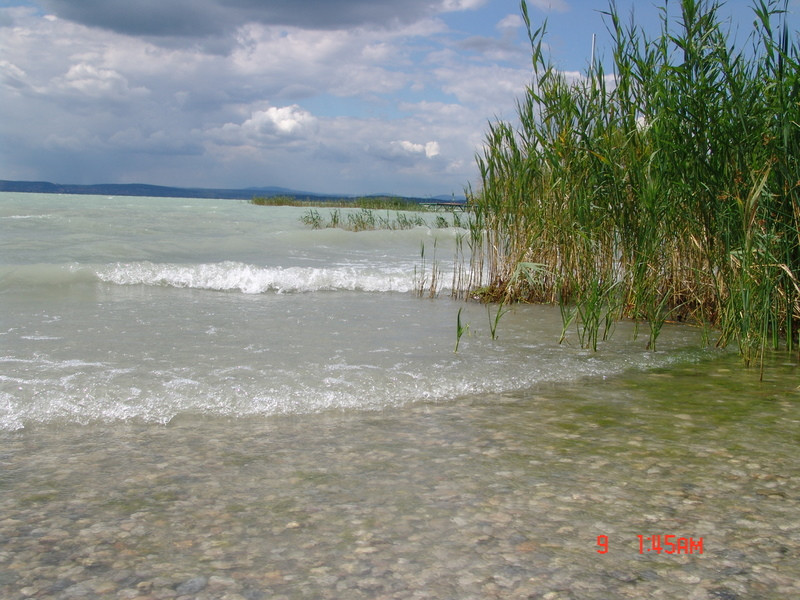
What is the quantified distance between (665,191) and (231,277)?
21.6ft

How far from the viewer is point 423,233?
64.4 ft

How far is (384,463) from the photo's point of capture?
3000 millimetres

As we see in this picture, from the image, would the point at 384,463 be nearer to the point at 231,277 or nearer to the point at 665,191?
the point at 665,191

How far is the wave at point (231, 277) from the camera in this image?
9773mm

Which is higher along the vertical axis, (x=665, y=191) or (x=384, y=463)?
(x=665, y=191)

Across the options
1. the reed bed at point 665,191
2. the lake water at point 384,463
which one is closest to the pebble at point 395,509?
the lake water at point 384,463

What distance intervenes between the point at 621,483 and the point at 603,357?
9.14ft

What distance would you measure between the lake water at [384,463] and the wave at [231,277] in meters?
3.34

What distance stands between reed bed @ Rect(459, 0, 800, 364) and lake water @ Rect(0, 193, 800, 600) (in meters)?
0.55
